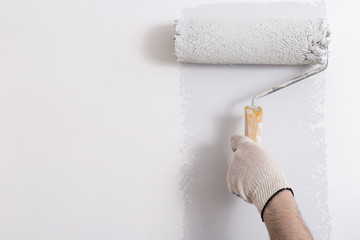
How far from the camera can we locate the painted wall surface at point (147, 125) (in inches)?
35.9

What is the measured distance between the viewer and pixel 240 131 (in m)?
0.93

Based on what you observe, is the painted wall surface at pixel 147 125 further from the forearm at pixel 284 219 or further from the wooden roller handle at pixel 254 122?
the forearm at pixel 284 219

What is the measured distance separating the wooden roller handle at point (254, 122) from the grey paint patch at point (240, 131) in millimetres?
74

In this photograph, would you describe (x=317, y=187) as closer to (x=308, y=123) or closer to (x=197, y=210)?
(x=308, y=123)

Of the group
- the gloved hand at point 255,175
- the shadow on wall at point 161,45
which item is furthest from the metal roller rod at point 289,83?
the shadow on wall at point 161,45

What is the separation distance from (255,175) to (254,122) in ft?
0.49

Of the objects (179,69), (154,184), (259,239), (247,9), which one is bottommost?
(259,239)

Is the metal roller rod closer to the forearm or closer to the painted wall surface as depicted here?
the painted wall surface

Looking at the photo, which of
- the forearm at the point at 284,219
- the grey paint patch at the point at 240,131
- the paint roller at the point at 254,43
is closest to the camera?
the forearm at the point at 284,219

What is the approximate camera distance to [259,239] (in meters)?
0.94

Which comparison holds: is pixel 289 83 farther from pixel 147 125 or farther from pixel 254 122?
pixel 147 125

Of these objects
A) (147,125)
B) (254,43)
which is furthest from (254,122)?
(147,125)

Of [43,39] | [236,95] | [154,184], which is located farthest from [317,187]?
[43,39]

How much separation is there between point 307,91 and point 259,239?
18.3 inches
